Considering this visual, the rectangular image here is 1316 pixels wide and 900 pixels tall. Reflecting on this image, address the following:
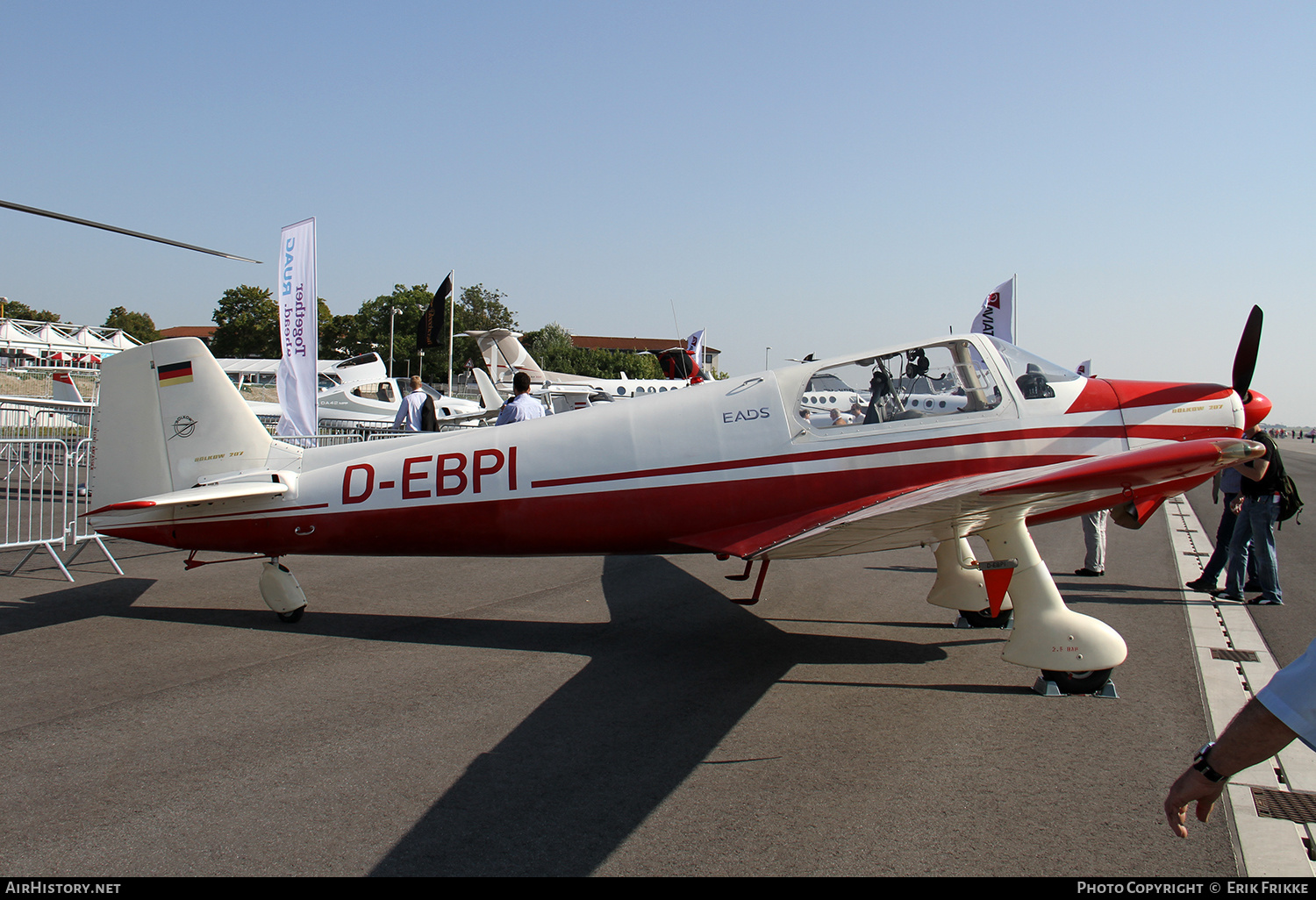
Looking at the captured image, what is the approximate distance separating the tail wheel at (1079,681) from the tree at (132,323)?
12010cm

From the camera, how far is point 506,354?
2789cm

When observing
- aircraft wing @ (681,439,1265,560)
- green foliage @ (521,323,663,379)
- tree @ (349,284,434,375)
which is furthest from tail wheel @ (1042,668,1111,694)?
tree @ (349,284,434,375)

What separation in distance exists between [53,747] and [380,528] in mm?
2267

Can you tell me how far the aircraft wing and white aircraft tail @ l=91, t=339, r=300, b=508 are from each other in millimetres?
3639

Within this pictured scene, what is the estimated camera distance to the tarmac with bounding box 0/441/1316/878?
2764 millimetres

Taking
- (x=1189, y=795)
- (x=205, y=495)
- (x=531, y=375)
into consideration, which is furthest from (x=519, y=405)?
(x=531, y=375)

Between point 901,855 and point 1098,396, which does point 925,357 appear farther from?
point 901,855

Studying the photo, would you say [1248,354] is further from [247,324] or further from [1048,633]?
[247,324]

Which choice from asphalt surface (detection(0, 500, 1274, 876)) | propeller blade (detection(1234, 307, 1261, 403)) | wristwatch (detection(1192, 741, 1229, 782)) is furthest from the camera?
propeller blade (detection(1234, 307, 1261, 403))

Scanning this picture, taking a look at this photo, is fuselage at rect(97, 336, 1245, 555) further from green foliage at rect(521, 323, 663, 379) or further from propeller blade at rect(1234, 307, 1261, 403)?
green foliage at rect(521, 323, 663, 379)

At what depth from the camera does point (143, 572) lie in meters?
7.62

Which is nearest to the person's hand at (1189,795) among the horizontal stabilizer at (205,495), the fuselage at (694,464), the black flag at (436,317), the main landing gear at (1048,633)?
the main landing gear at (1048,633)

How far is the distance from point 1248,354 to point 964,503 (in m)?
3.06
